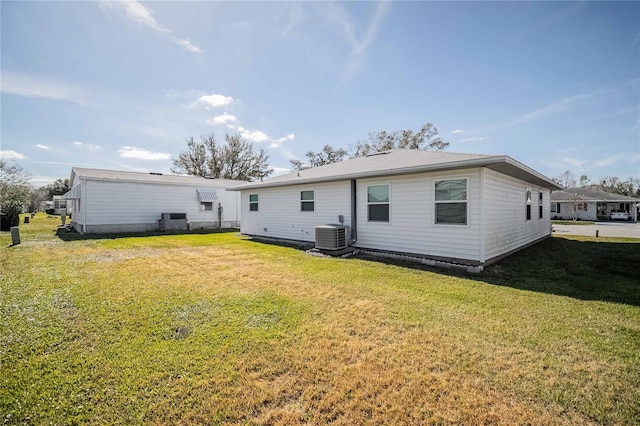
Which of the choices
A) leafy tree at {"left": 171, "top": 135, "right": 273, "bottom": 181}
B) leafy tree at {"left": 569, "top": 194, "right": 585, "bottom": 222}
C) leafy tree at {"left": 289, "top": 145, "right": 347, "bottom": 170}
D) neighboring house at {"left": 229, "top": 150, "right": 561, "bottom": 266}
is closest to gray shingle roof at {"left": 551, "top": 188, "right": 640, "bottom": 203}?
leafy tree at {"left": 569, "top": 194, "right": 585, "bottom": 222}

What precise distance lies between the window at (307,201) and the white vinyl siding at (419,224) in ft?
7.33

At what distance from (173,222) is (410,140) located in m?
24.2

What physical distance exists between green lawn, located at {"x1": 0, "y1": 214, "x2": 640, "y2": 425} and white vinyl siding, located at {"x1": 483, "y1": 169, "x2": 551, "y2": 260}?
1.52 meters

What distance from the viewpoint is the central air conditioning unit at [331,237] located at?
8.48 m

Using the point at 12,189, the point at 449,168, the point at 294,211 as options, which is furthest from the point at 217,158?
the point at 449,168

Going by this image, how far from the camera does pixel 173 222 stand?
53.7 feet

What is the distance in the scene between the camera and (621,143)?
1641 cm

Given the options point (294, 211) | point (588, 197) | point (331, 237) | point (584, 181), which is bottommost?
point (331, 237)

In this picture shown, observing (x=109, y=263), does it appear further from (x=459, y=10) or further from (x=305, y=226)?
→ (x=459, y=10)

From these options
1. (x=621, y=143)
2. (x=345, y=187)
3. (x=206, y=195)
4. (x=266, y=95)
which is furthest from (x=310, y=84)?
(x=621, y=143)

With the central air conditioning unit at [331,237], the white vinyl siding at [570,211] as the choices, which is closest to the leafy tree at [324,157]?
the central air conditioning unit at [331,237]

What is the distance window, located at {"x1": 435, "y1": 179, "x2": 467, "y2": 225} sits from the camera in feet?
22.3

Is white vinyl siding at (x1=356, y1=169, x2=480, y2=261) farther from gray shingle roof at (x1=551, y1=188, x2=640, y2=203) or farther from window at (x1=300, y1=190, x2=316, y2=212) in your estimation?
gray shingle roof at (x1=551, y1=188, x2=640, y2=203)

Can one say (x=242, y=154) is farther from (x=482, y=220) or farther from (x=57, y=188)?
(x=57, y=188)
